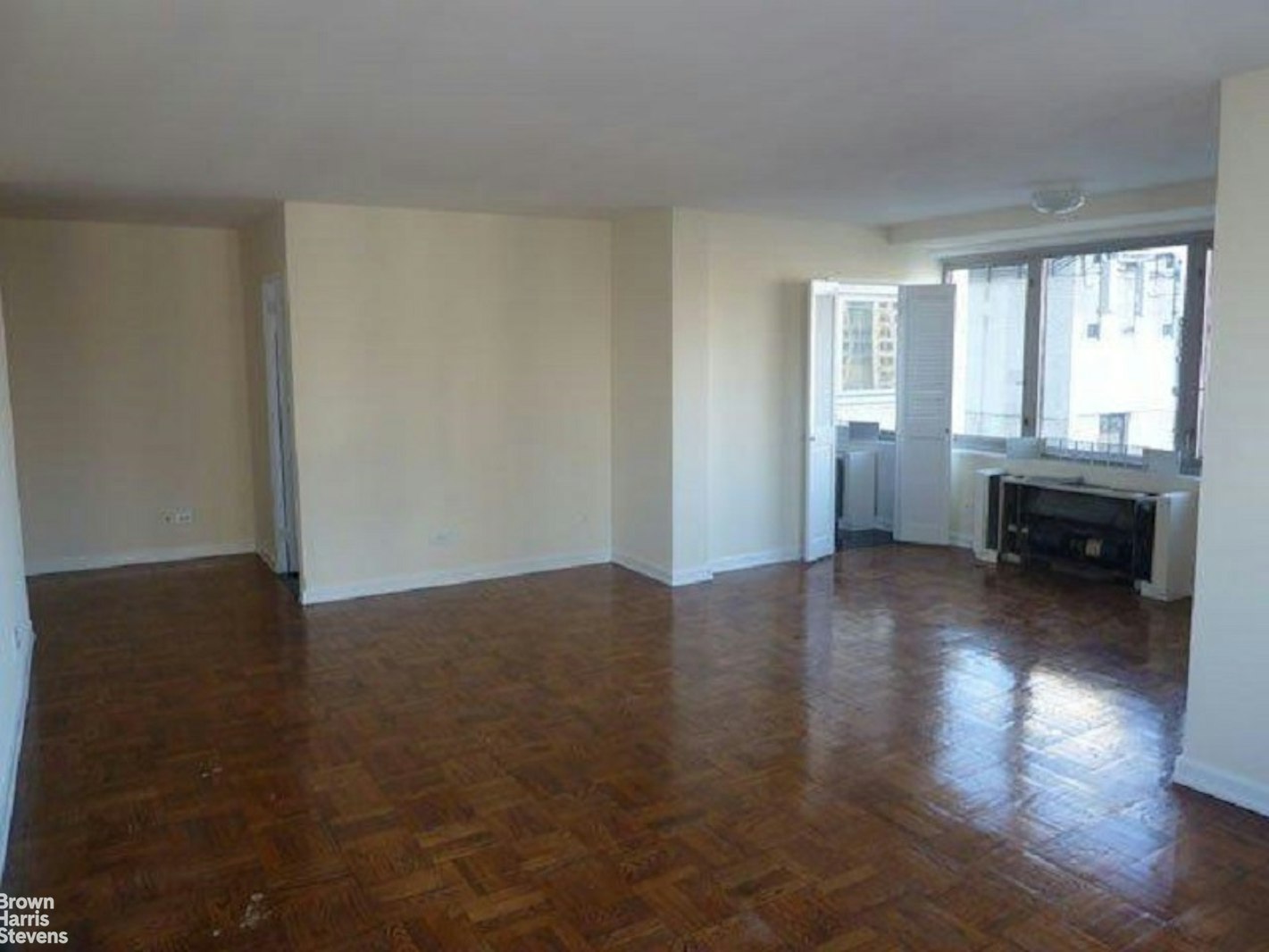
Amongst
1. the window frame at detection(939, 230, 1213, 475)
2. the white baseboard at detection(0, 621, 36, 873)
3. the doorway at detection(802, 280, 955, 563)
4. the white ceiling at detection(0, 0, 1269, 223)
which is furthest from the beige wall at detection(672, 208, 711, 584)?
the white baseboard at detection(0, 621, 36, 873)

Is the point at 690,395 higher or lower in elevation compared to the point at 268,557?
higher

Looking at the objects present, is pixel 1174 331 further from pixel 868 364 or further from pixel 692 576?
pixel 692 576

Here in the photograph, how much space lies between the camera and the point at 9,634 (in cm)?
355

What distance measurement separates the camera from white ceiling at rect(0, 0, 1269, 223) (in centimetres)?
247

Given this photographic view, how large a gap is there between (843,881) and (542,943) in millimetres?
878

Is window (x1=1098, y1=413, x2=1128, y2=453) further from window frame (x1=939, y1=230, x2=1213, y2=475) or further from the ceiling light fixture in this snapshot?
the ceiling light fixture

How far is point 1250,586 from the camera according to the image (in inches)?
123

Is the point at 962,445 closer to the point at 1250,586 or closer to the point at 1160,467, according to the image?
the point at 1160,467

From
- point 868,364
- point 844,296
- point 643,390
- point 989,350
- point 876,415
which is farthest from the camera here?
point 876,415

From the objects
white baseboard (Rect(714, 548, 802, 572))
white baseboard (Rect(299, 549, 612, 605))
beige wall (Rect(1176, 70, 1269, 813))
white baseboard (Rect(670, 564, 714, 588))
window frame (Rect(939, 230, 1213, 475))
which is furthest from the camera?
white baseboard (Rect(714, 548, 802, 572))

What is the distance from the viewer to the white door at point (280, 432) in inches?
233

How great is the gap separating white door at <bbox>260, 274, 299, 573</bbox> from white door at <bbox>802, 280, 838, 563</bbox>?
3.41 metres

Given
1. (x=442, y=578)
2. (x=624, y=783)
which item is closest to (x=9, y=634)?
(x=624, y=783)

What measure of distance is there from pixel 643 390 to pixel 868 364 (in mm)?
2330
